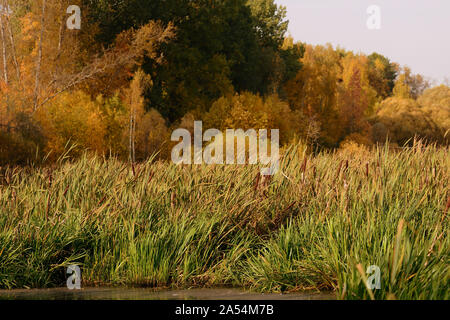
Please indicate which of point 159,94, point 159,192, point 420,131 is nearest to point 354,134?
point 420,131

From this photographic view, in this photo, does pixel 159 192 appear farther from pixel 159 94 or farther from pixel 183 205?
pixel 159 94

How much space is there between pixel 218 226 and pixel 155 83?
2771 centimetres

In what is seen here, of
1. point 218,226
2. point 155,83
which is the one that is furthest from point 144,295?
point 155,83

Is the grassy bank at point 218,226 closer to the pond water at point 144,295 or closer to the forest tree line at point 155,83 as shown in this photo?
the pond water at point 144,295

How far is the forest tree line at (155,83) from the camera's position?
75.7 ft

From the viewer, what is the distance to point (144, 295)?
241 inches

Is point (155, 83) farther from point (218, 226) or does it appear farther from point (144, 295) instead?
point (144, 295)

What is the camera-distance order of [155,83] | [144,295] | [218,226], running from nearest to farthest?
[144,295], [218,226], [155,83]

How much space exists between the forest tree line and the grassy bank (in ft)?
9.93

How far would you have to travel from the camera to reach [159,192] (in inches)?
300

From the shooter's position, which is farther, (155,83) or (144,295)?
(155,83)

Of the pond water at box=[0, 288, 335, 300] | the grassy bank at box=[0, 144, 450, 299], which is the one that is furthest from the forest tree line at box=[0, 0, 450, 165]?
the pond water at box=[0, 288, 335, 300]

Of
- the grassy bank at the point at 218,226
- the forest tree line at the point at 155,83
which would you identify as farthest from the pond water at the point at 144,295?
the forest tree line at the point at 155,83
